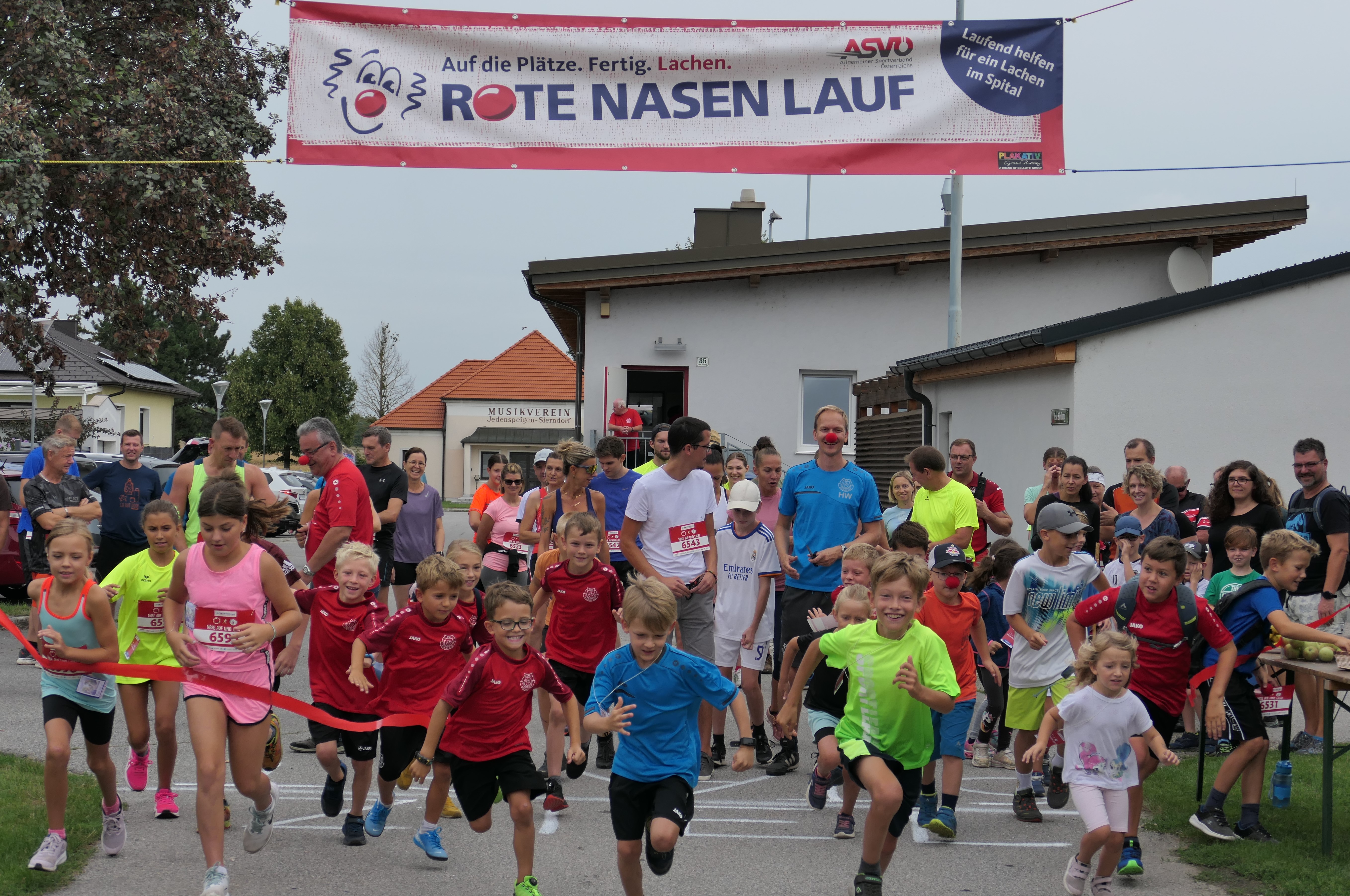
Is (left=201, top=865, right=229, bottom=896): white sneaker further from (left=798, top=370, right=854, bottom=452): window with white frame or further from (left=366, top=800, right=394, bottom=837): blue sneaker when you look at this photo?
(left=798, top=370, right=854, bottom=452): window with white frame

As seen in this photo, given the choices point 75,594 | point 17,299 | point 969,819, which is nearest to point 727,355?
point 17,299

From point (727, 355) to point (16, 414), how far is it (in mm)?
31731

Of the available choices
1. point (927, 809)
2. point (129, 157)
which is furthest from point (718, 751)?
point (129, 157)

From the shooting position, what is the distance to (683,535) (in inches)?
305

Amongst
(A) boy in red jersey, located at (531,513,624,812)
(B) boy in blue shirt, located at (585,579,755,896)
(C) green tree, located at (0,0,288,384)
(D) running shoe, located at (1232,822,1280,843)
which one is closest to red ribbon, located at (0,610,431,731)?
(A) boy in red jersey, located at (531,513,624,812)

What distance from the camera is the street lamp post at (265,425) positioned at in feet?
123

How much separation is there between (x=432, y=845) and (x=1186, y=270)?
17831mm

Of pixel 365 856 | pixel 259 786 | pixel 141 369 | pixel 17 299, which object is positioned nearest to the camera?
pixel 259 786

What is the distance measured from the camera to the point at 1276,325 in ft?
40.2

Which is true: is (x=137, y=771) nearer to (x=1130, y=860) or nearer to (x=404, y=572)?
(x=404, y=572)

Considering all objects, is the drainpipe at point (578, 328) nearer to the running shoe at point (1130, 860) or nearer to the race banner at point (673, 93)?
the race banner at point (673, 93)

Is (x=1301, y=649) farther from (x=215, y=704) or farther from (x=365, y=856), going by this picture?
(x=215, y=704)

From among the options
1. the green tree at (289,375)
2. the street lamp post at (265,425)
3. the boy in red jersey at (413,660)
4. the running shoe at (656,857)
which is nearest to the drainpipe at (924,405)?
the boy in red jersey at (413,660)

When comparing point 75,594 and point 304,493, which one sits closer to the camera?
point 75,594
